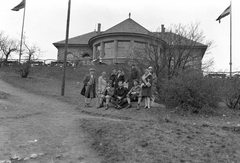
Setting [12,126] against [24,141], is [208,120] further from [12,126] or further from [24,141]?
[12,126]

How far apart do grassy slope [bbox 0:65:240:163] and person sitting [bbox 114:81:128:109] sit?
2.98 feet

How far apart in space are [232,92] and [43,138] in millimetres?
7564

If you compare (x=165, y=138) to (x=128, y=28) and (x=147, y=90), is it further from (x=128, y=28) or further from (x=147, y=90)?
(x=128, y=28)

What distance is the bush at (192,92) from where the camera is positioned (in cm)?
987

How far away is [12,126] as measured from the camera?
8.79 metres

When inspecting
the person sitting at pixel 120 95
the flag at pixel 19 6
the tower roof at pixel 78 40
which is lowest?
the person sitting at pixel 120 95

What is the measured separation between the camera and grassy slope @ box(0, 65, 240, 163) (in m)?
5.88

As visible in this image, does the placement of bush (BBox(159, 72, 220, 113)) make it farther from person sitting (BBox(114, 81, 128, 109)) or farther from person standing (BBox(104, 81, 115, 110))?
person standing (BBox(104, 81, 115, 110))

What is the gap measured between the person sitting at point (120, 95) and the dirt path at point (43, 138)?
208 centimetres

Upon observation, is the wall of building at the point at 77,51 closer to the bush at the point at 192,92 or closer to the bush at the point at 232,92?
the bush at the point at 232,92

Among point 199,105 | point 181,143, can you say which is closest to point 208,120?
point 199,105

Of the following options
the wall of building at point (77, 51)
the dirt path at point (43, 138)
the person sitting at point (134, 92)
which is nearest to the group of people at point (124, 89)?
the person sitting at point (134, 92)

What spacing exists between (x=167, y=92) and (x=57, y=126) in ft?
14.1

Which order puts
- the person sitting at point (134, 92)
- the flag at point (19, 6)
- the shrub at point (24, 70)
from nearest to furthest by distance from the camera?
the person sitting at point (134, 92)
the shrub at point (24, 70)
the flag at point (19, 6)
